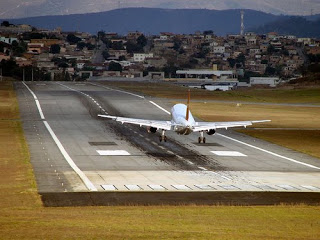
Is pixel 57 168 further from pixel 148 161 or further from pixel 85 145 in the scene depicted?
pixel 85 145

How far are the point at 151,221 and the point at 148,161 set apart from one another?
30.1 m

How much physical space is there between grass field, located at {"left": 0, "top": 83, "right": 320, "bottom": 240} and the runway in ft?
25.6

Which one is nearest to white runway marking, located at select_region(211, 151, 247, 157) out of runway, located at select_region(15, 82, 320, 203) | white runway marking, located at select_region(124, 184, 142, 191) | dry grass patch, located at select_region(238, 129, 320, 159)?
runway, located at select_region(15, 82, 320, 203)

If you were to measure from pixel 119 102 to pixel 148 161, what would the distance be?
74.2 m

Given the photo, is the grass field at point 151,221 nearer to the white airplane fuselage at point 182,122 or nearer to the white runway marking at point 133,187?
the white runway marking at point 133,187

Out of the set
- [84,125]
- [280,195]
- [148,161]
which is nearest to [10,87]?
[84,125]

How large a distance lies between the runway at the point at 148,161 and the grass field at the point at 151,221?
780 centimetres

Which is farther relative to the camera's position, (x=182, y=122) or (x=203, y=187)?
(x=182, y=122)

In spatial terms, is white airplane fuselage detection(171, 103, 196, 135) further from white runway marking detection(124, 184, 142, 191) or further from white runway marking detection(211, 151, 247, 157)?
white runway marking detection(124, 184, 142, 191)

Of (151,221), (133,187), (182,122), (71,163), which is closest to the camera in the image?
(151,221)

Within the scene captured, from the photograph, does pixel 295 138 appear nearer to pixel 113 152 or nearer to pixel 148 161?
pixel 113 152

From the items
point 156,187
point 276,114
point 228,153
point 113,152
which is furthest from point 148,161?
point 276,114

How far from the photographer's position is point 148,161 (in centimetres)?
7875

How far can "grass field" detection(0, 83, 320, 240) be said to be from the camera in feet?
145
